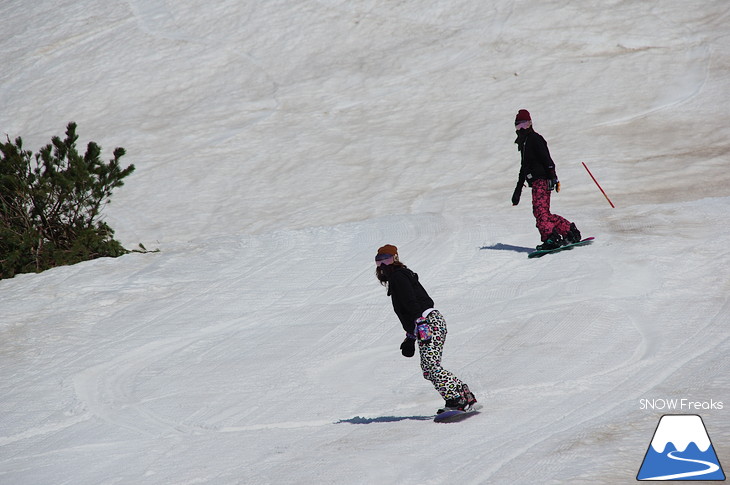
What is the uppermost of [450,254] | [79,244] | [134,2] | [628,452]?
[134,2]

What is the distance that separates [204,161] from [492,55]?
438 inches

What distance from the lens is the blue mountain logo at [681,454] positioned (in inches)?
226

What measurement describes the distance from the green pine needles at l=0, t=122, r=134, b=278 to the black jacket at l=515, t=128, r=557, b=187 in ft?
25.4

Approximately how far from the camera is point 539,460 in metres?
6.47

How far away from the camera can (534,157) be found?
12.9 metres

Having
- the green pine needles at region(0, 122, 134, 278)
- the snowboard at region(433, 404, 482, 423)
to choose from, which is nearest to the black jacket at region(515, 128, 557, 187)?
the snowboard at region(433, 404, 482, 423)

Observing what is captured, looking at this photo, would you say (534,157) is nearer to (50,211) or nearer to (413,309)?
(413,309)

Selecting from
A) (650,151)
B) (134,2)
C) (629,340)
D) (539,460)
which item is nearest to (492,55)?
(650,151)

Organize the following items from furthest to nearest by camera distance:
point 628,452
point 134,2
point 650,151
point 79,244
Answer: point 134,2 < point 650,151 < point 79,244 < point 628,452

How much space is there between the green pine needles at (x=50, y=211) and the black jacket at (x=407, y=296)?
10.3 metres

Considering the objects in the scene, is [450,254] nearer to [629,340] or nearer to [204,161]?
[629,340]

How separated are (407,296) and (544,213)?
6012mm

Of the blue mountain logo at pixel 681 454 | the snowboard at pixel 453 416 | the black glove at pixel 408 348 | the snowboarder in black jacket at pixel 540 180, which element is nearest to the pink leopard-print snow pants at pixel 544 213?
the snowboarder in black jacket at pixel 540 180

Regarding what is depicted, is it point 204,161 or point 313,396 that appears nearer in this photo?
point 313,396
